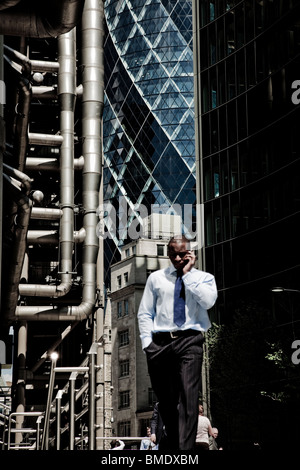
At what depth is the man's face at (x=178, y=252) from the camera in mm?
6724

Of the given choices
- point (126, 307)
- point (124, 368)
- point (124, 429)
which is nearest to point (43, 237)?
point (124, 429)

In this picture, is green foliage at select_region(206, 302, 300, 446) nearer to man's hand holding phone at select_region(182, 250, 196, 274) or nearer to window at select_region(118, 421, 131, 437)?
man's hand holding phone at select_region(182, 250, 196, 274)

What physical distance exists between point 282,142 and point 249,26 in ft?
35.3

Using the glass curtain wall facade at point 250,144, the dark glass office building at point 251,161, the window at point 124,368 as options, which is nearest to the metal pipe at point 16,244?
the dark glass office building at point 251,161

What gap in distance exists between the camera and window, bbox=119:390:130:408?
107875mm

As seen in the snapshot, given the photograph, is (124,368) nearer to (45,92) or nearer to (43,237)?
(43,237)

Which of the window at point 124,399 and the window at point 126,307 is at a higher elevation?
the window at point 126,307

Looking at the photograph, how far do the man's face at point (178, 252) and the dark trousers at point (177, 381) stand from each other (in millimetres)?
557

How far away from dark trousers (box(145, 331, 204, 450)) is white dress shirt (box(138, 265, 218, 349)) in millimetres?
93

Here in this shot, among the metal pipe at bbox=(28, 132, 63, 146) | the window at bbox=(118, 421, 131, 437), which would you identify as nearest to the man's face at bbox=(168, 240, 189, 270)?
the metal pipe at bbox=(28, 132, 63, 146)

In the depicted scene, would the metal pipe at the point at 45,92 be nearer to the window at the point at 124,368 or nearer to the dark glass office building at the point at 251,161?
the dark glass office building at the point at 251,161

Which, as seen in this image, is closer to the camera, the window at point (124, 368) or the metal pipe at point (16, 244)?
the metal pipe at point (16, 244)

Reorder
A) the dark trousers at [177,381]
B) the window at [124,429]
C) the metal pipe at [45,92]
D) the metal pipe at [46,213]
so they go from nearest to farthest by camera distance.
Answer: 1. the dark trousers at [177,381]
2. the metal pipe at [46,213]
3. the metal pipe at [45,92]
4. the window at [124,429]

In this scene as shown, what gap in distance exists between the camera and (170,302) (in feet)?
22.6
